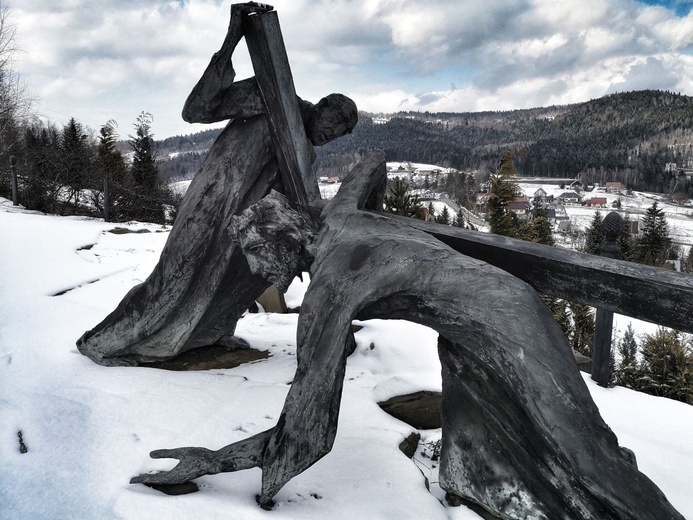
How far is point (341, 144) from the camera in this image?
297 feet

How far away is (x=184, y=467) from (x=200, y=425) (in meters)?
0.66

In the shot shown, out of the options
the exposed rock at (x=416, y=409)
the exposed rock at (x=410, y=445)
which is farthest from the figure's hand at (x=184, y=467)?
the exposed rock at (x=416, y=409)

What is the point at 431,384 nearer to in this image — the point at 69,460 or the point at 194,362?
the point at 194,362

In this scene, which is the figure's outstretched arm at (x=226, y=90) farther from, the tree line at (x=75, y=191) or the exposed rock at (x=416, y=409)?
the tree line at (x=75, y=191)

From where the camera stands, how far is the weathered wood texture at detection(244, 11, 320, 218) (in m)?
3.25

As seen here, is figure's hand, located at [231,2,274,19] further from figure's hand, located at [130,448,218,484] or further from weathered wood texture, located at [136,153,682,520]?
figure's hand, located at [130,448,218,484]

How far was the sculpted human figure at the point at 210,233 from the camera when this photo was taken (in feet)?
11.4

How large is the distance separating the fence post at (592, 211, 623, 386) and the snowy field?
0.21 metres

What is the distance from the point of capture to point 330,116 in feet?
11.9

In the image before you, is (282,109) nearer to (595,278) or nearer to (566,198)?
(595,278)

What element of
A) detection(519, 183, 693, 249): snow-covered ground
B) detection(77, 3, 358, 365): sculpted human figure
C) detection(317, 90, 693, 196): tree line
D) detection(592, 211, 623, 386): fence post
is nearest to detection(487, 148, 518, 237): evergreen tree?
detection(592, 211, 623, 386): fence post

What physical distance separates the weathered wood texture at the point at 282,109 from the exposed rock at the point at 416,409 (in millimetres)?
1436

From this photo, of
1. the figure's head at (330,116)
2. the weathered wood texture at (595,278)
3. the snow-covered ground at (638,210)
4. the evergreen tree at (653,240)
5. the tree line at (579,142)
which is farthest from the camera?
the tree line at (579,142)

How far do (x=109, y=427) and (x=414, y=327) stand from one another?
313cm
